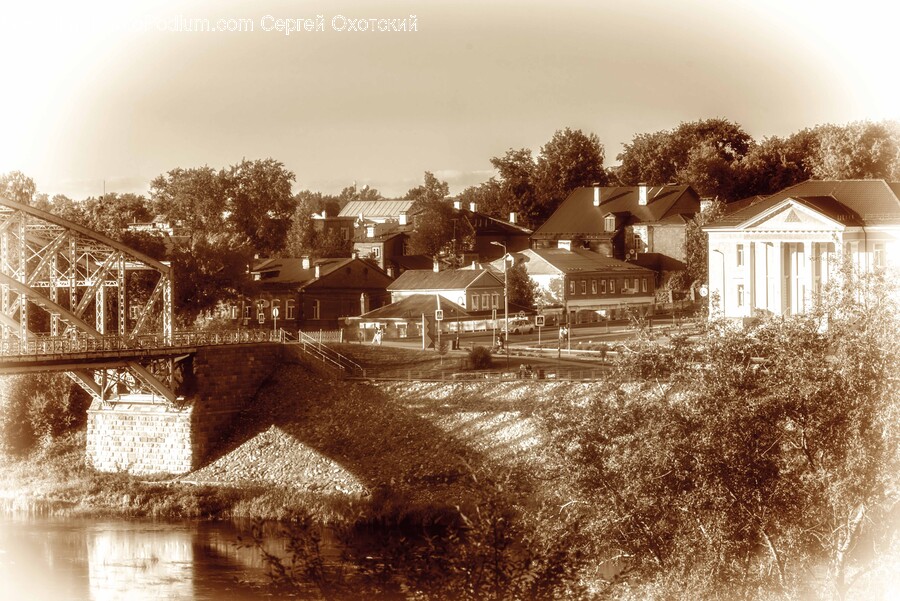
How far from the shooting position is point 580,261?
75.4 metres

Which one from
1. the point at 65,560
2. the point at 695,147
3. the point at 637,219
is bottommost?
the point at 65,560

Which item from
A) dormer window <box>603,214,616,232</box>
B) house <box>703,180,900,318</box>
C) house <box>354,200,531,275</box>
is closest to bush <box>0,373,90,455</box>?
house <box>703,180,900,318</box>

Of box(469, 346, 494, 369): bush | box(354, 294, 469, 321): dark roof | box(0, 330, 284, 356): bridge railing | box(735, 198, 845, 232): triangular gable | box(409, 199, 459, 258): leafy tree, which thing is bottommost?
box(469, 346, 494, 369): bush

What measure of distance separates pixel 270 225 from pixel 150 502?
164ft

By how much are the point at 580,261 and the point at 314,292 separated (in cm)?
1572

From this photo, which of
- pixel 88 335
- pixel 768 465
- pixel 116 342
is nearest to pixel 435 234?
pixel 116 342

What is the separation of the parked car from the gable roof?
4663cm

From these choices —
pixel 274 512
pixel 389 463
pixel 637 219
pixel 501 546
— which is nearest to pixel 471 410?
pixel 389 463

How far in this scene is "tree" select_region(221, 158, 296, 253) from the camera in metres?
85.4

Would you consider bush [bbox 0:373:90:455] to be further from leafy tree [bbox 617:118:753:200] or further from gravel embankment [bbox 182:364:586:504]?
leafy tree [bbox 617:118:753:200]

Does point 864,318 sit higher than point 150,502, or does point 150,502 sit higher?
point 864,318

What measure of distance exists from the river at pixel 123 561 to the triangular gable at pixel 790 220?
27614 mm

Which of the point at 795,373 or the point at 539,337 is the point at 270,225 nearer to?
the point at 539,337

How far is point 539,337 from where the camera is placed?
5678 cm
